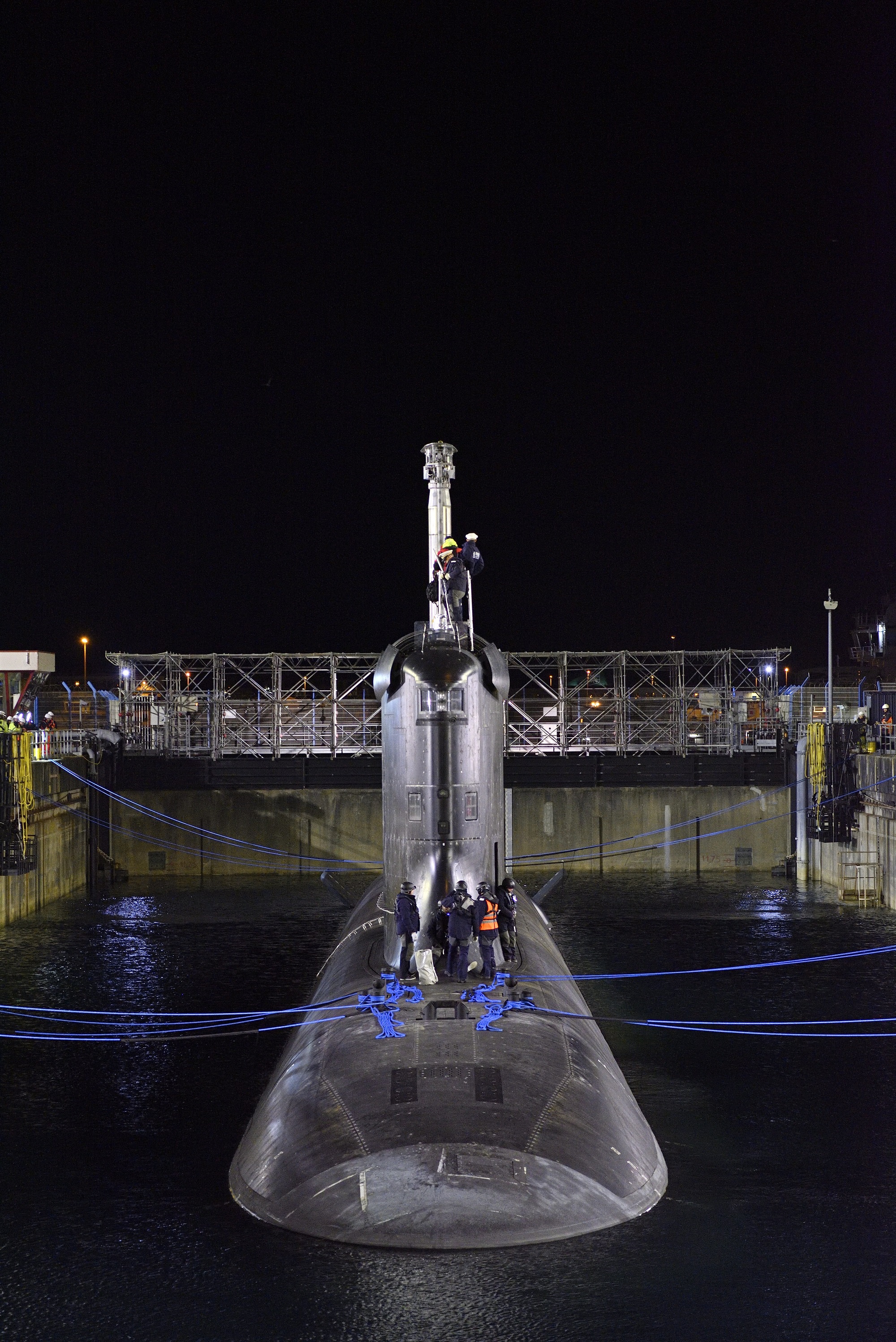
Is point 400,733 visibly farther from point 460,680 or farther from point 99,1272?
point 99,1272

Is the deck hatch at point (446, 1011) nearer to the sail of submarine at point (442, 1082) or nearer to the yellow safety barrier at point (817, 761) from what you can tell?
the sail of submarine at point (442, 1082)

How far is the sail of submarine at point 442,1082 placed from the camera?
38.6 ft

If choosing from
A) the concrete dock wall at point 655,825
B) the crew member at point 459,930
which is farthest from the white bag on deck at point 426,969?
the concrete dock wall at point 655,825

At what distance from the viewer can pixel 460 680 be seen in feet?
57.6

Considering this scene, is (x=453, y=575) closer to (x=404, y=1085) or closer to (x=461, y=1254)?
(x=404, y=1085)

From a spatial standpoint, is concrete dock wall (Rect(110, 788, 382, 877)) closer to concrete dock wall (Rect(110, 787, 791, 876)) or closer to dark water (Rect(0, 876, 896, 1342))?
concrete dock wall (Rect(110, 787, 791, 876))

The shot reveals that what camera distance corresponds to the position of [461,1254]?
440 inches

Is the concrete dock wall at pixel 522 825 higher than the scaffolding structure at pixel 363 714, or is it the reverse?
the scaffolding structure at pixel 363 714

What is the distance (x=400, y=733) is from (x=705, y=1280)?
28.0 feet

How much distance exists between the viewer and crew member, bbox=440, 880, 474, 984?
16.5 metres

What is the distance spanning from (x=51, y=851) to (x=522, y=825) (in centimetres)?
1868

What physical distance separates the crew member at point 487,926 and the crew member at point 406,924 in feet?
2.83

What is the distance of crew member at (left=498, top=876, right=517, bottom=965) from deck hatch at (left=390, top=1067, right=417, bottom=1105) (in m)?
4.21

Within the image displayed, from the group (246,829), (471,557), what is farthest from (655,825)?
(471,557)
